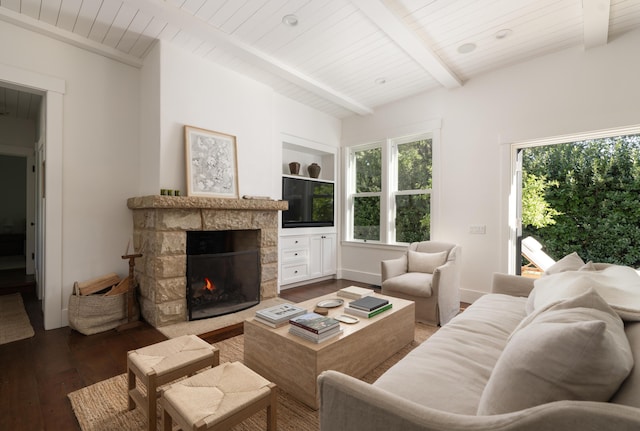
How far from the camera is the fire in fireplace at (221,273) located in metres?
3.15

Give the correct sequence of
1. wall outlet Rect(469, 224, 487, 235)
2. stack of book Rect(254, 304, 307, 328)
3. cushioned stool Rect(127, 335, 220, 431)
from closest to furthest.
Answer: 1. cushioned stool Rect(127, 335, 220, 431)
2. stack of book Rect(254, 304, 307, 328)
3. wall outlet Rect(469, 224, 487, 235)

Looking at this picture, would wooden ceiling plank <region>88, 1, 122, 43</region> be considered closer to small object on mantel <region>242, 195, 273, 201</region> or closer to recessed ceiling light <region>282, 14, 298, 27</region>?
recessed ceiling light <region>282, 14, 298, 27</region>

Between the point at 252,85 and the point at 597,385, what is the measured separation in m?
4.01

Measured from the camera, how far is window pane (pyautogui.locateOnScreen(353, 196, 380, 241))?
4.85 meters

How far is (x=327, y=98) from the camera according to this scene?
14.0 ft

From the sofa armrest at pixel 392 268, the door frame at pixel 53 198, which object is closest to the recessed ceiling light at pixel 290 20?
the door frame at pixel 53 198

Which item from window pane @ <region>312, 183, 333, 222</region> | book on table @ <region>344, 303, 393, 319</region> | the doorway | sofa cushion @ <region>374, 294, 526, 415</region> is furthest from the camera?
window pane @ <region>312, 183, 333, 222</region>

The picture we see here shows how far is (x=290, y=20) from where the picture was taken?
2.68 m

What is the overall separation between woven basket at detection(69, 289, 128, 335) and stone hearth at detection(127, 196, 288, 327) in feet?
0.84

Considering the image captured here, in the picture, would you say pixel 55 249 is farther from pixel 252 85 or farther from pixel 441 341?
pixel 441 341

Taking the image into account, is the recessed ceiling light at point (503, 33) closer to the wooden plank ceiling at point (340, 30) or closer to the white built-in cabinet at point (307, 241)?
the wooden plank ceiling at point (340, 30)

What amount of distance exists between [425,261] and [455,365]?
2326mm

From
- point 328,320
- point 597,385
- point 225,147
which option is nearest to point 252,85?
point 225,147

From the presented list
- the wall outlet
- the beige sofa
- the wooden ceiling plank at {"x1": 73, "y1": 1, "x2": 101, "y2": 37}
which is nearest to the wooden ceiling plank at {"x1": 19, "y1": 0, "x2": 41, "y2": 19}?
the wooden ceiling plank at {"x1": 73, "y1": 1, "x2": 101, "y2": 37}
